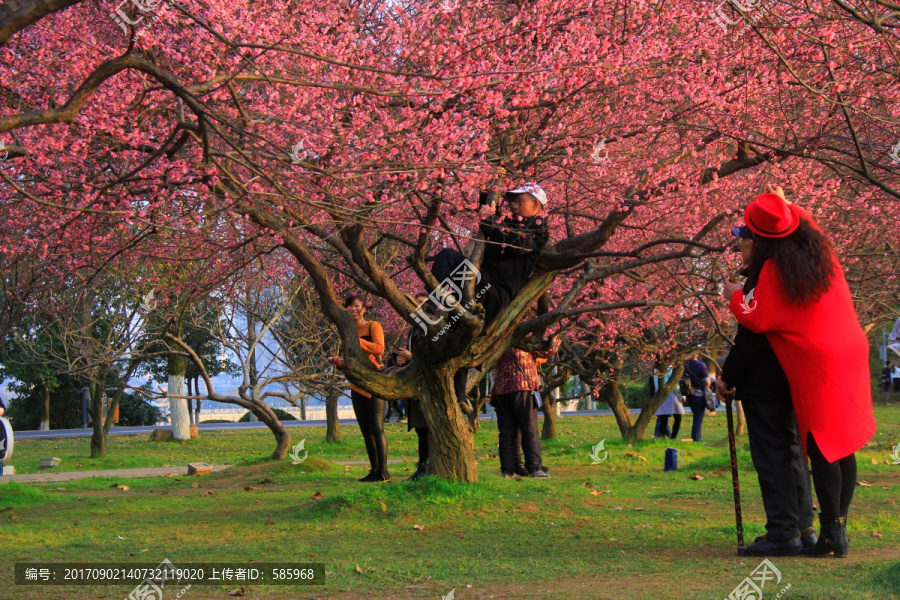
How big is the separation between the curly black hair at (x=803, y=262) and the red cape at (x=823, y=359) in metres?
0.04

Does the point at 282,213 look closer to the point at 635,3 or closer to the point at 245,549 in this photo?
the point at 245,549

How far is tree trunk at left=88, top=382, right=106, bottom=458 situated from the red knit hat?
45.8 feet

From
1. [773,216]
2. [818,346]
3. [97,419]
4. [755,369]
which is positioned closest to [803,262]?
[773,216]

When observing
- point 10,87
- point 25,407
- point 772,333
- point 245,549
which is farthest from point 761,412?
point 25,407

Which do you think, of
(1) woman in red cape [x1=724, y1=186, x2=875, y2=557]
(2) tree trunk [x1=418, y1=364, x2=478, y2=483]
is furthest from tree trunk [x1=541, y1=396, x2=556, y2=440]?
(1) woman in red cape [x1=724, y1=186, x2=875, y2=557]

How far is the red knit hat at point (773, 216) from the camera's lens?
5012mm

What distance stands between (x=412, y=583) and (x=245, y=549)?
63.8 inches

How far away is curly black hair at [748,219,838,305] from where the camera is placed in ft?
16.0

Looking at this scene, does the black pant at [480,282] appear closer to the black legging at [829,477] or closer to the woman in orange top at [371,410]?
the woman in orange top at [371,410]

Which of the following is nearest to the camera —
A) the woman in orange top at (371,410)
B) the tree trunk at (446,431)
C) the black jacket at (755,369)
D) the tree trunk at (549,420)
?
the black jacket at (755,369)

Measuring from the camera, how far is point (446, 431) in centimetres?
782

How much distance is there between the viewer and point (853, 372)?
4.91 meters

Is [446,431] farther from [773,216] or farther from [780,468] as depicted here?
→ [773,216]

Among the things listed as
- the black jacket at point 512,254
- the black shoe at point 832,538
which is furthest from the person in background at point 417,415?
the black shoe at point 832,538
